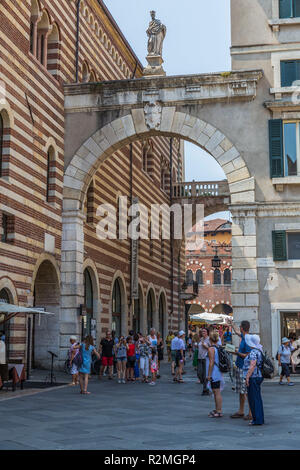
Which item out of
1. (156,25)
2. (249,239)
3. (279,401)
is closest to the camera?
(279,401)

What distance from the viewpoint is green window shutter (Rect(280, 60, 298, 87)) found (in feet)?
71.9

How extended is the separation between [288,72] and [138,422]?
48.9ft

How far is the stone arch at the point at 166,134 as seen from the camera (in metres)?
21.9

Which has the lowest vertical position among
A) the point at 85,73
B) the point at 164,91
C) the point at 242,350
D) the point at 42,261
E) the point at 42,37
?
the point at 242,350

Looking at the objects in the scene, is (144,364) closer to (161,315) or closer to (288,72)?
(288,72)

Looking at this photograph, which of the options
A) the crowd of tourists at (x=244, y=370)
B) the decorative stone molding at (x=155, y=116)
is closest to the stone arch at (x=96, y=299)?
the decorative stone molding at (x=155, y=116)

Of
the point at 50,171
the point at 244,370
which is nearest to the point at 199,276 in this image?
the point at 50,171

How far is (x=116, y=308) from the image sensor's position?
97.1ft

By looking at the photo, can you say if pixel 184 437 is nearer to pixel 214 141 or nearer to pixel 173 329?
pixel 214 141

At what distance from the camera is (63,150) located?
23.1 metres

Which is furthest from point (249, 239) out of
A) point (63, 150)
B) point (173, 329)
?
point (173, 329)

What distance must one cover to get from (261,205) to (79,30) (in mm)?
10146

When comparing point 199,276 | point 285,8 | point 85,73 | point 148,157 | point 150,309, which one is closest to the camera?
point 285,8

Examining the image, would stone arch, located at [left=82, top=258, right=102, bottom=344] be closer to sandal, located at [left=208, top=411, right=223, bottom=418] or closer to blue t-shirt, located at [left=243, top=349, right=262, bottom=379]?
sandal, located at [left=208, top=411, right=223, bottom=418]
